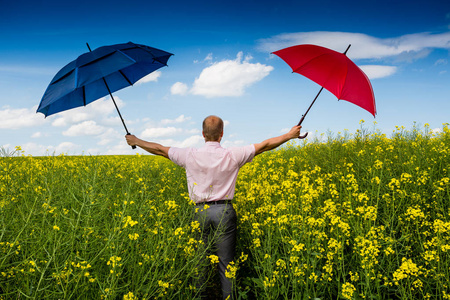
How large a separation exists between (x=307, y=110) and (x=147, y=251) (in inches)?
101

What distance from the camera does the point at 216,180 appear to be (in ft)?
10.2

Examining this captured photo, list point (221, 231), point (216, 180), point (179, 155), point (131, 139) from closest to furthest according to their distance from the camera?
point (221, 231), point (216, 180), point (179, 155), point (131, 139)

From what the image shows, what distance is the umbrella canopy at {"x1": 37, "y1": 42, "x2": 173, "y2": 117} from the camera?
3268mm

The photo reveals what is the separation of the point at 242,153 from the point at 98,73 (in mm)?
1785

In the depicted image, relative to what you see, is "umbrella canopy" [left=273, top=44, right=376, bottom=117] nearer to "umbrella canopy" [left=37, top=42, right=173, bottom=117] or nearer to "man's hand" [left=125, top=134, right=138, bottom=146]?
"umbrella canopy" [left=37, top=42, right=173, bottom=117]

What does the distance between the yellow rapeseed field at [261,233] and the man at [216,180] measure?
16 cm

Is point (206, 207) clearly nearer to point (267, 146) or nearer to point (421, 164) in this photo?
point (267, 146)

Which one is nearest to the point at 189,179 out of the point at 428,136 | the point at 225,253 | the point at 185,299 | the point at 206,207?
the point at 206,207

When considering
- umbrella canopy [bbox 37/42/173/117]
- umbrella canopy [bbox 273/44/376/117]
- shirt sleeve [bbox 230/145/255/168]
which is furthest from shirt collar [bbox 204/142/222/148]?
umbrella canopy [bbox 273/44/376/117]

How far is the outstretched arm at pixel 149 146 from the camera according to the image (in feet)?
11.0

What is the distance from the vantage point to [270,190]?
13.8 feet

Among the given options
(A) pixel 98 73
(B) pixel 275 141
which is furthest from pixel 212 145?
(A) pixel 98 73

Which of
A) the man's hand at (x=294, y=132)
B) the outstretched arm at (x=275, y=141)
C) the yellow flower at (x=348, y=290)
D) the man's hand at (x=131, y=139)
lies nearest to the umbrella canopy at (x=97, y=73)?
the man's hand at (x=131, y=139)

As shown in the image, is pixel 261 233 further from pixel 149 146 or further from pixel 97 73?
pixel 97 73
